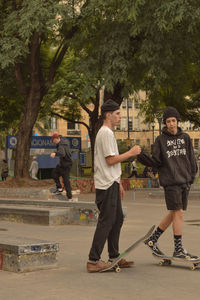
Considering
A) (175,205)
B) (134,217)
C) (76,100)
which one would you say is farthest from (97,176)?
(76,100)

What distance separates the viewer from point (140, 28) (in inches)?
923

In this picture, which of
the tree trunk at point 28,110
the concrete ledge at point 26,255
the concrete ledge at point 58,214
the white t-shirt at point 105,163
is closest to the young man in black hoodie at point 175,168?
the white t-shirt at point 105,163

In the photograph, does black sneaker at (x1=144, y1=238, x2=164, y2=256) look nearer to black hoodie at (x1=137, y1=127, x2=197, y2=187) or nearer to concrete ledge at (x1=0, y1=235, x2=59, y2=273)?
black hoodie at (x1=137, y1=127, x2=197, y2=187)

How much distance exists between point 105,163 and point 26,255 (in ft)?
4.28

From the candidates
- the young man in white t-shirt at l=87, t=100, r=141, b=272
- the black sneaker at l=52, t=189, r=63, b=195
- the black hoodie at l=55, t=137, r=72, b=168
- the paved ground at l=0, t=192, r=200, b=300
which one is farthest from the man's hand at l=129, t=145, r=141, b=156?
the black sneaker at l=52, t=189, r=63, b=195

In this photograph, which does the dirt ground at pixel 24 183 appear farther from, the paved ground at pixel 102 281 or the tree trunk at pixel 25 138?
the paved ground at pixel 102 281

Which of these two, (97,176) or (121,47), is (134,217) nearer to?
(97,176)

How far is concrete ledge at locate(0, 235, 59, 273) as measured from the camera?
7020 millimetres

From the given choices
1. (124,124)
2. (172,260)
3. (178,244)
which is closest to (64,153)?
(172,260)

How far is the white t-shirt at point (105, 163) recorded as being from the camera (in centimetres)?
700

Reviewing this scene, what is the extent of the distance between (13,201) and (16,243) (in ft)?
26.8

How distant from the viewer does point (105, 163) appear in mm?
7043

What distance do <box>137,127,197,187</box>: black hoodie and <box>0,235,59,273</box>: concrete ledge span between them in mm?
1464

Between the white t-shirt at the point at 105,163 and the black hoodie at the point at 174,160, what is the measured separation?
47 centimetres
